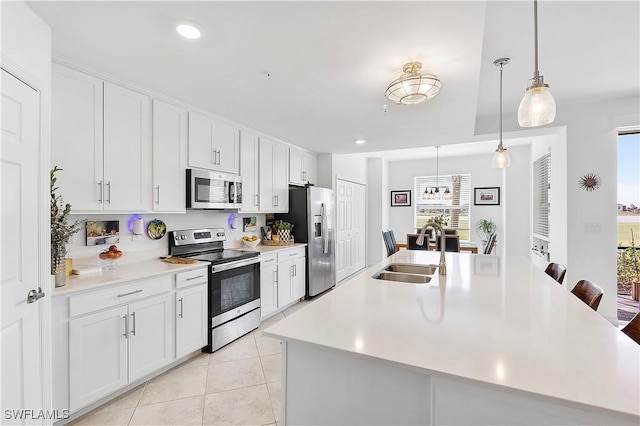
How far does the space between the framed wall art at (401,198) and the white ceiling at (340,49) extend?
4517 millimetres

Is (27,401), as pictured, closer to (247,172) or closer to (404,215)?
(247,172)

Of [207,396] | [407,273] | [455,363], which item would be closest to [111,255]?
[207,396]

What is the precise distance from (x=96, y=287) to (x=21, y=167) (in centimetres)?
86

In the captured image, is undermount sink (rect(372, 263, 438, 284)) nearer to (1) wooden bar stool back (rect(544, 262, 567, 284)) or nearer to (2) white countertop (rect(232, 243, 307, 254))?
(1) wooden bar stool back (rect(544, 262, 567, 284))

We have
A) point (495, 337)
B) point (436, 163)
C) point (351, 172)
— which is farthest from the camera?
point (436, 163)

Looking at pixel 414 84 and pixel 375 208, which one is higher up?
pixel 414 84

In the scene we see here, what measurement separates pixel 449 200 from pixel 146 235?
6.44 m

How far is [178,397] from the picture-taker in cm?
222

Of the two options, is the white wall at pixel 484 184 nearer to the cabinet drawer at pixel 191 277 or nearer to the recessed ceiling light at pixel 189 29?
the cabinet drawer at pixel 191 277

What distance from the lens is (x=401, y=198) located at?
7.78m

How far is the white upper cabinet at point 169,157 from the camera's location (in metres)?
2.70

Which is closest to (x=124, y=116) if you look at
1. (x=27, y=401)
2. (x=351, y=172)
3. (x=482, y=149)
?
(x=27, y=401)

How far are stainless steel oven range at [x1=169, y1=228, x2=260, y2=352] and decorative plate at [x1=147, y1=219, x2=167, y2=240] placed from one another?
98mm

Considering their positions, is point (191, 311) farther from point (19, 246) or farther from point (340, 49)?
point (340, 49)
